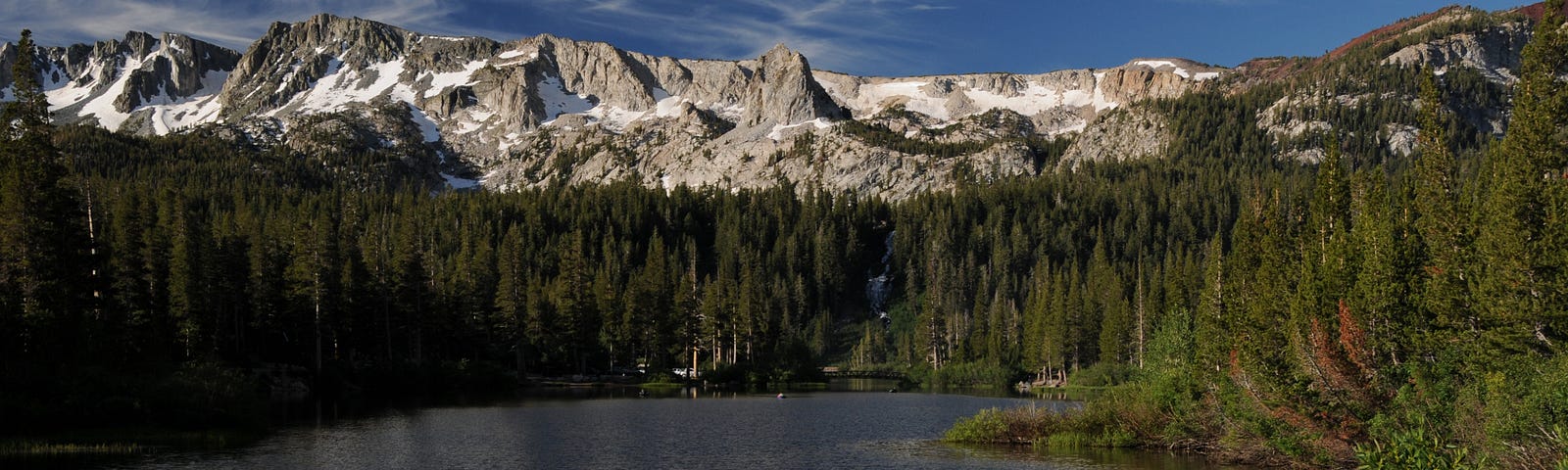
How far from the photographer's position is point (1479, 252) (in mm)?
41531

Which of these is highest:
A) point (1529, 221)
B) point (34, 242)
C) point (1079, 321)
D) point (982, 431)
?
point (34, 242)

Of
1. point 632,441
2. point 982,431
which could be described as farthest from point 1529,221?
point 632,441

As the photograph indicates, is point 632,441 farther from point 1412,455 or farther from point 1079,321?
point 1079,321

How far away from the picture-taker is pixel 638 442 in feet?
176

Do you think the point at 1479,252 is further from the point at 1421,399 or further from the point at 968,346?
the point at 968,346

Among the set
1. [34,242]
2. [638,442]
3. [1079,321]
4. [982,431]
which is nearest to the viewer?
[982,431]

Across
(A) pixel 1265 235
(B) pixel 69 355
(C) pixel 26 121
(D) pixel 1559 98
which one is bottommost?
(B) pixel 69 355

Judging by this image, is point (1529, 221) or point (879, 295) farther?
point (879, 295)

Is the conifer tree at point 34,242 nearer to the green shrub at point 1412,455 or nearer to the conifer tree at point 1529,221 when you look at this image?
the green shrub at point 1412,455

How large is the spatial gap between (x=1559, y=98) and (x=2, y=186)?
68.7 meters

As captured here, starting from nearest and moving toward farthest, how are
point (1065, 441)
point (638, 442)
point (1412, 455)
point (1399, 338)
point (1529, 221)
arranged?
point (1412, 455), point (1529, 221), point (1399, 338), point (1065, 441), point (638, 442)

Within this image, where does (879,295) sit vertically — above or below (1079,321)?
above

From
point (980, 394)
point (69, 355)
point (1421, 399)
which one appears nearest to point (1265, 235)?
point (1421, 399)

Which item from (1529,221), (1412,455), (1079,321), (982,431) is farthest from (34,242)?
(1079,321)
